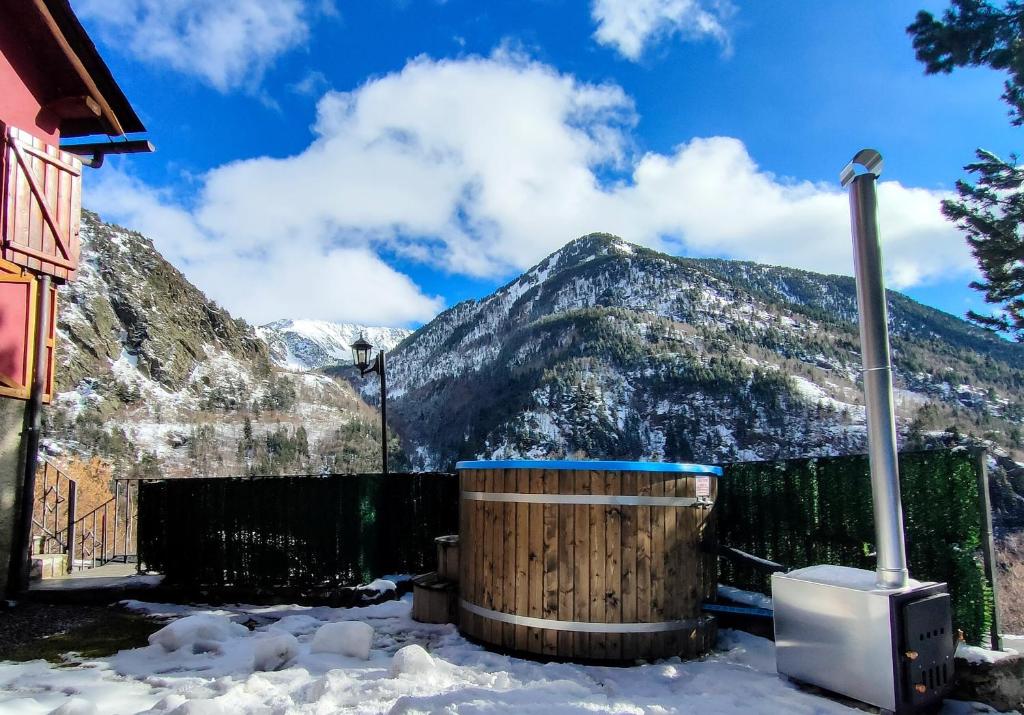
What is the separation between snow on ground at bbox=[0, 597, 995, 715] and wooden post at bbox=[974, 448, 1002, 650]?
84 cm

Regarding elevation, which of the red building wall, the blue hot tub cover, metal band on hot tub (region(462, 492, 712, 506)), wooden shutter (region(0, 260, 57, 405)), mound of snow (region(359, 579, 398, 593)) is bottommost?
mound of snow (region(359, 579, 398, 593))

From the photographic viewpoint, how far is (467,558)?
5.80 m

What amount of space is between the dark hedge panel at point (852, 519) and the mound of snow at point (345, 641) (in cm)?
371

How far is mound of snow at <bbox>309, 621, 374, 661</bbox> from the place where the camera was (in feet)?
16.5

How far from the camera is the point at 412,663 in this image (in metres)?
4.45

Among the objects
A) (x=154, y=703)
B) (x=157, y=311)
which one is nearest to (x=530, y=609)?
(x=154, y=703)

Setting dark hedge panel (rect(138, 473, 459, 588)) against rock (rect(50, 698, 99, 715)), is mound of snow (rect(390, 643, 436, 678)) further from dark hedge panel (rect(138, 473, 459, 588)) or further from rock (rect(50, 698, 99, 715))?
dark hedge panel (rect(138, 473, 459, 588))

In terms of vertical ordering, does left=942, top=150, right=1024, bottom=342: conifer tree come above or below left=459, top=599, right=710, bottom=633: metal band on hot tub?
above

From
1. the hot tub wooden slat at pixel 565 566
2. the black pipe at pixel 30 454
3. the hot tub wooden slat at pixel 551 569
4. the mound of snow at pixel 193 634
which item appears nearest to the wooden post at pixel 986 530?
A: the hot tub wooden slat at pixel 565 566

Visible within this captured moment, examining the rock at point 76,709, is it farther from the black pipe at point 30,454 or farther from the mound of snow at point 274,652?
the black pipe at point 30,454

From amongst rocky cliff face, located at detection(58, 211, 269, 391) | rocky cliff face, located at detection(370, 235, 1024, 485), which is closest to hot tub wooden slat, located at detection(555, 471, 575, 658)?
rocky cliff face, located at detection(58, 211, 269, 391)

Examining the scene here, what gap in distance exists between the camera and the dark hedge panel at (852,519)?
457 centimetres

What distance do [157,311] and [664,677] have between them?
95.6 meters

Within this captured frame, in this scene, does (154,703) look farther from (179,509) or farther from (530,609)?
(179,509)
